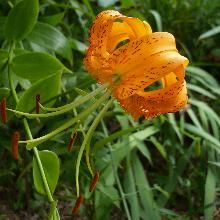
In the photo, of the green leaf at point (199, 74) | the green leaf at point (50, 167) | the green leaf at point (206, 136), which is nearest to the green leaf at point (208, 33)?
the green leaf at point (199, 74)

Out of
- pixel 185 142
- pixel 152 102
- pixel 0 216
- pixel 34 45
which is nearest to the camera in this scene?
pixel 152 102

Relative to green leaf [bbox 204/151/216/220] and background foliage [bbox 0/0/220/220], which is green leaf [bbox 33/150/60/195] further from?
green leaf [bbox 204/151/216/220]

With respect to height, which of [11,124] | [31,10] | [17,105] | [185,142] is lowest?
[185,142]

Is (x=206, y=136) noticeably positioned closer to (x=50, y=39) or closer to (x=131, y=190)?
(x=131, y=190)

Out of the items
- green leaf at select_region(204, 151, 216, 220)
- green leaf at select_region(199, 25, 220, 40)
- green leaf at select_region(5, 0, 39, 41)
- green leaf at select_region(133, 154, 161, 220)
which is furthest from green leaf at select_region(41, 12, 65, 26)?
green leaf at select_region(199, 25, 220, 40)

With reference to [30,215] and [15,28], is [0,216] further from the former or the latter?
[15,28]

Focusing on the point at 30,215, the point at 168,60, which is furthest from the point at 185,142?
the point at 168,60
